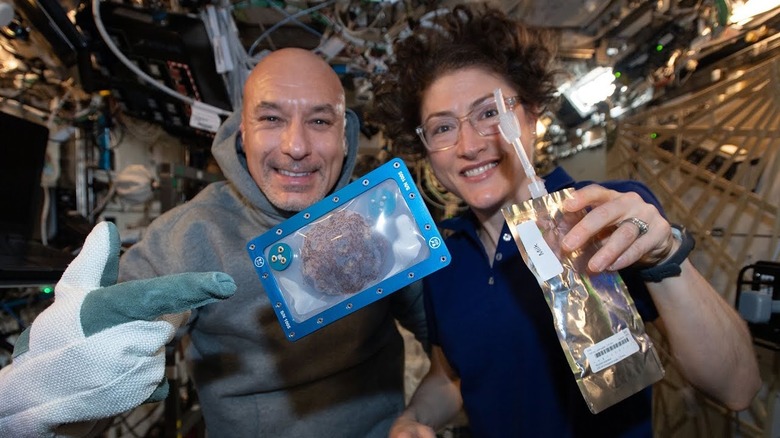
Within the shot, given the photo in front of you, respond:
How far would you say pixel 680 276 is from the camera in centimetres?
76

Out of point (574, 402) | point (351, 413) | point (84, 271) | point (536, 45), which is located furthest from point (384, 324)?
point (536, 45)

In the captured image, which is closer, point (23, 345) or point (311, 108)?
point (23, 345)

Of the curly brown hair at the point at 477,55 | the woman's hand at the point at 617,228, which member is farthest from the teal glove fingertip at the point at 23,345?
the curly brown hair at the point at 477,55

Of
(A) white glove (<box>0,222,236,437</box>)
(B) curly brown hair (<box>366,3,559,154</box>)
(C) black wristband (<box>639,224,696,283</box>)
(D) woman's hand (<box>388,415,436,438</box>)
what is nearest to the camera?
(A) white glove (<box>0,222,236,437</box>)

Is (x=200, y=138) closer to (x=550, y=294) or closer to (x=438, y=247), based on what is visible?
(x=438, y=247)

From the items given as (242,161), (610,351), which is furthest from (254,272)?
(610,351)

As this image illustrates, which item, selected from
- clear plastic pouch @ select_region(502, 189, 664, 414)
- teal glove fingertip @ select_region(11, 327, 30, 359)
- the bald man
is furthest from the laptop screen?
clear plastic pouch @ select_region(502, 189, 664, 414)

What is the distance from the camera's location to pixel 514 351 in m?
1.08

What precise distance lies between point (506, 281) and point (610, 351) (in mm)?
447

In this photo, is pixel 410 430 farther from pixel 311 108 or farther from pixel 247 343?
pixel 311 108

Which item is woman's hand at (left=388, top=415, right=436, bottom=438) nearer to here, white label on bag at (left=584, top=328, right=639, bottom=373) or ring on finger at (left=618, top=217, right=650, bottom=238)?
white label on bag at (left=584, top=328, right=639, bottom=373)

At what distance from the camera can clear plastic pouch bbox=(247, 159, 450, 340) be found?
804mm

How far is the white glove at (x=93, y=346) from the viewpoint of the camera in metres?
0.62

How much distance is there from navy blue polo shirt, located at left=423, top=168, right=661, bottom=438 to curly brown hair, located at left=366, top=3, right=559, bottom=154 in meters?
0.38
